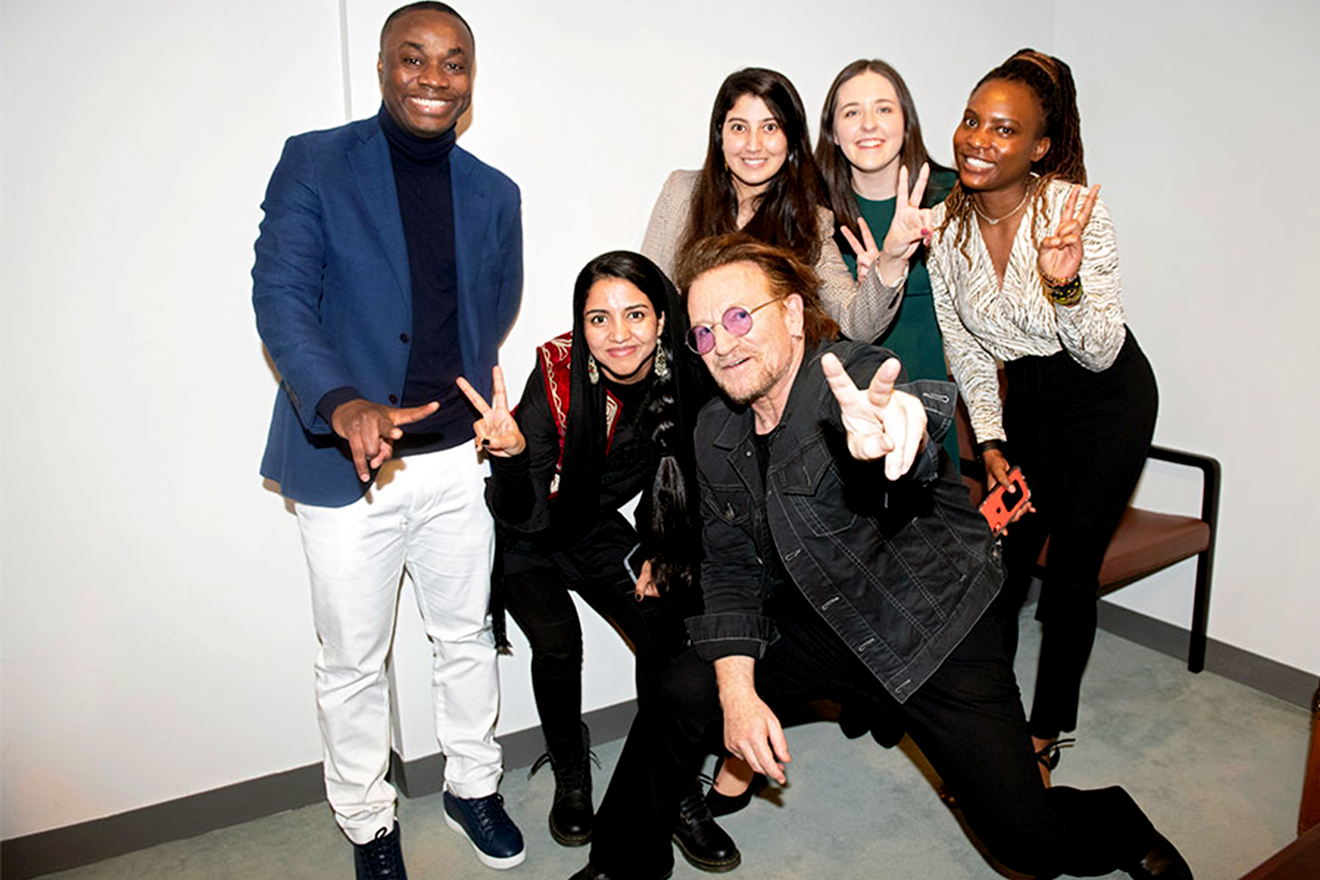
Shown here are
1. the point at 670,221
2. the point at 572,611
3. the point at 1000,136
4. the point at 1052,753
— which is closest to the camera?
the point at 1000,136

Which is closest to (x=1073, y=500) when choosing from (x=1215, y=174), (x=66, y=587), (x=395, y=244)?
(x=1215, y=174)

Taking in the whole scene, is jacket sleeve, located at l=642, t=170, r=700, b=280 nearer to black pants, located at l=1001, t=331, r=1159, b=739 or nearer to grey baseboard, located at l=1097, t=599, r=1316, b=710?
black pants, located at l=1001, t=331, r=1159, b=739

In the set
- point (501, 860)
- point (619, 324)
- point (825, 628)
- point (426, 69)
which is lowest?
point (501, 860)

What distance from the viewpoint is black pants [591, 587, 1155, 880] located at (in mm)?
2092

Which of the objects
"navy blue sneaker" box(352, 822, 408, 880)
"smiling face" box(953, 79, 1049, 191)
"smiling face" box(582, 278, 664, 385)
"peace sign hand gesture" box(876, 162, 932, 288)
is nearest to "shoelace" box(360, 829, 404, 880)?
"navy blue sneaker" box(352, 822, 408, 880)

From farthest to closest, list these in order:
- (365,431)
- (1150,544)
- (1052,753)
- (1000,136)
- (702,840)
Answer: (1150,544) < (1052,753) < (702,840) < (1000,136) < (365,431)

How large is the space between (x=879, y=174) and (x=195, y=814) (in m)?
2.53

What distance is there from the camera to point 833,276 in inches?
104

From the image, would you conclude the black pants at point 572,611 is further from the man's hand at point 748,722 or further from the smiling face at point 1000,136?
the smiling face at point 1000,136

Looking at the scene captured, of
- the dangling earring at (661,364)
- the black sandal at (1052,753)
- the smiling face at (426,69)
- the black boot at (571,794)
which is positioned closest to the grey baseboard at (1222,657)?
the black sandal at (1052,753)

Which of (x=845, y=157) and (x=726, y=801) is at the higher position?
(x=845, y=157)

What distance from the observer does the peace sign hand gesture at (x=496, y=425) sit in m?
2.41

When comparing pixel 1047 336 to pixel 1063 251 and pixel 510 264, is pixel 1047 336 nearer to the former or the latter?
pixel 1063 251

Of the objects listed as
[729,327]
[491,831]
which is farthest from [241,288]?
[491,831]
